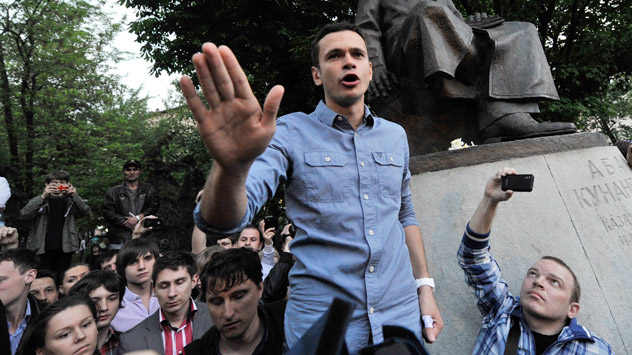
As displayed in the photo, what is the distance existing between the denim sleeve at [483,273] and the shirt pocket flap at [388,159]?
0.92m

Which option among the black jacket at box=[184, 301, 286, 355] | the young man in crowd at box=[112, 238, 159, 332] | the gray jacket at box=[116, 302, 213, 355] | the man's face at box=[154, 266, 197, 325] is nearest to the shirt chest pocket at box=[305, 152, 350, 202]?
the black jacket at box=[184, 301, 286, 355]

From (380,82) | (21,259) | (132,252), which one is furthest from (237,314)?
(21,259)

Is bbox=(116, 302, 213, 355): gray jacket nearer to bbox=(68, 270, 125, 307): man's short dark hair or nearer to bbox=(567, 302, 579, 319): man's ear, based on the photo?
bbox=(68, 270, 125, 307): man's short dark hair

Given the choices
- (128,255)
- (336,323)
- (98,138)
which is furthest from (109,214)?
(98,138)

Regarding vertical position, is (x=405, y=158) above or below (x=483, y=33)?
below

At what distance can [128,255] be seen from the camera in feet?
13.0

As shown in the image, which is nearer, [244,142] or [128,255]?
[244,142]

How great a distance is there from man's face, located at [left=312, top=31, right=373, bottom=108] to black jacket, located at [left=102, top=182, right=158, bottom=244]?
15.4 ft

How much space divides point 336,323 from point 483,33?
3.33 m

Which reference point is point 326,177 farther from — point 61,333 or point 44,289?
point 44,289

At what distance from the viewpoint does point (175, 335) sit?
9.93ft

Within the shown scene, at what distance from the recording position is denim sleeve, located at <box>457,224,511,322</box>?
241 centimetres

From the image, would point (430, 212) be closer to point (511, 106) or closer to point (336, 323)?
point (511, 106)

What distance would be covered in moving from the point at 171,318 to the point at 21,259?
1.51 meters
